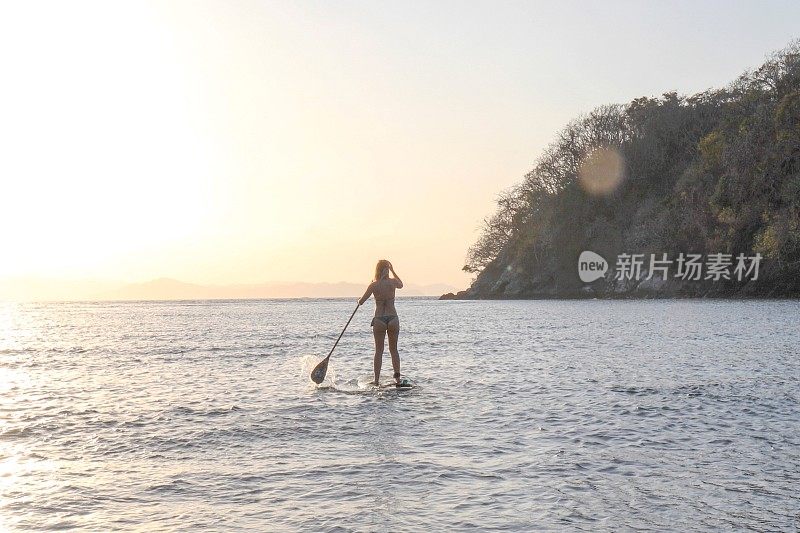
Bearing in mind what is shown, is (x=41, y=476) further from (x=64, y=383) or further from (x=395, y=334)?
(x=64, y=383)

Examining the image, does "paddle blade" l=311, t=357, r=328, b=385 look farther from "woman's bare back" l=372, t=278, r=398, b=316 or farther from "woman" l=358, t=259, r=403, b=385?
"woman's bare back" l=372, t=278, r=398, b=316

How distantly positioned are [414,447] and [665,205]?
287 ft

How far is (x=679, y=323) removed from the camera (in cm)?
4316

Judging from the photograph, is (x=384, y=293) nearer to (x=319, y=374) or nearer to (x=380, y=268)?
(x=380, y=268)

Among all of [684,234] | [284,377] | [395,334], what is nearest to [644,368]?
[395,334]

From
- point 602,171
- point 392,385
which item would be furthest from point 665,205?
point 392,385

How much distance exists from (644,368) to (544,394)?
6.50 m

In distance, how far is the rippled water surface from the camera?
26.1 feet

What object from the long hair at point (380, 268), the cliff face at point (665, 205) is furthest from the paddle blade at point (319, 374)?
the cliff face at point (665, 205)

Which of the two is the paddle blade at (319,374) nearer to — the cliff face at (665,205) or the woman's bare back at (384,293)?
the woman's bare back at (384,293)

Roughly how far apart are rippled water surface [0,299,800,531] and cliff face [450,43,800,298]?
183ft

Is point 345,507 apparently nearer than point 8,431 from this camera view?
Yes

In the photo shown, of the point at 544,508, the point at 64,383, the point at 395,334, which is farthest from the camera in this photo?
the point at 64,383


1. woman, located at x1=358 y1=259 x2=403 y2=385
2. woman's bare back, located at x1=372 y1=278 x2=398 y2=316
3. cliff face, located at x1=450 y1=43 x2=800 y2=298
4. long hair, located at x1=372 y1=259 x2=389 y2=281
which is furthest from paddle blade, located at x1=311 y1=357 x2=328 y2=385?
cliff face, located at x1=450 y1=43 x2=800 y2=298
